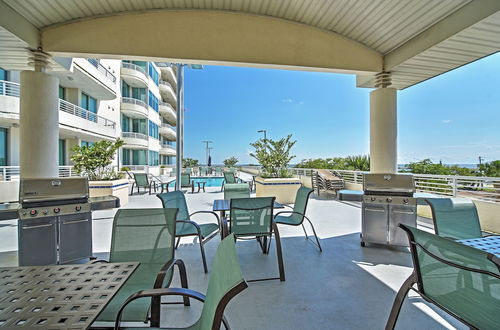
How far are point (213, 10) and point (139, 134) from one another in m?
14.9

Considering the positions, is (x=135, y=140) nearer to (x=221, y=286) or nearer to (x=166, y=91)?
(x=166, y=91)

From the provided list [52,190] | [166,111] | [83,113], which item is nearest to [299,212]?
[52,190]

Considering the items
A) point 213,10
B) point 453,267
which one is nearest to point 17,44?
point 213,10

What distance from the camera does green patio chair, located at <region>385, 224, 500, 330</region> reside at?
1111 mm

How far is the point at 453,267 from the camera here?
1227mm

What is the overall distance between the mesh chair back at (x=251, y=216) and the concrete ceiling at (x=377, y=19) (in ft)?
7.63

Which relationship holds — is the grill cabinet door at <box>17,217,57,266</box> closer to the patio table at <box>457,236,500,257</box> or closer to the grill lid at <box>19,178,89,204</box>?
the grill lid at <box>19,178,89,204</box>

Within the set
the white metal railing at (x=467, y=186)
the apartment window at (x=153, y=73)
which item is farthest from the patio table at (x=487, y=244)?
the apartment window at (x=153, y=73)

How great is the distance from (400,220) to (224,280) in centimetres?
337

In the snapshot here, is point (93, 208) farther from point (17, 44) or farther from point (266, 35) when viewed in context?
point (266, 35)

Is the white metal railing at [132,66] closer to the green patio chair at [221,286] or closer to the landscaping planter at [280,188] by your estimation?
the landscaping planter at [280,188]

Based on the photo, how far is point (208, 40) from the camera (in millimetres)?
3486

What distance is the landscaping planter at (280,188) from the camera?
7.05 metres

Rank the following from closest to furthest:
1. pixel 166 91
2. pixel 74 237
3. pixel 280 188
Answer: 1. pixel 74 237
2. pixel 280 188
3. pixel 166 91
